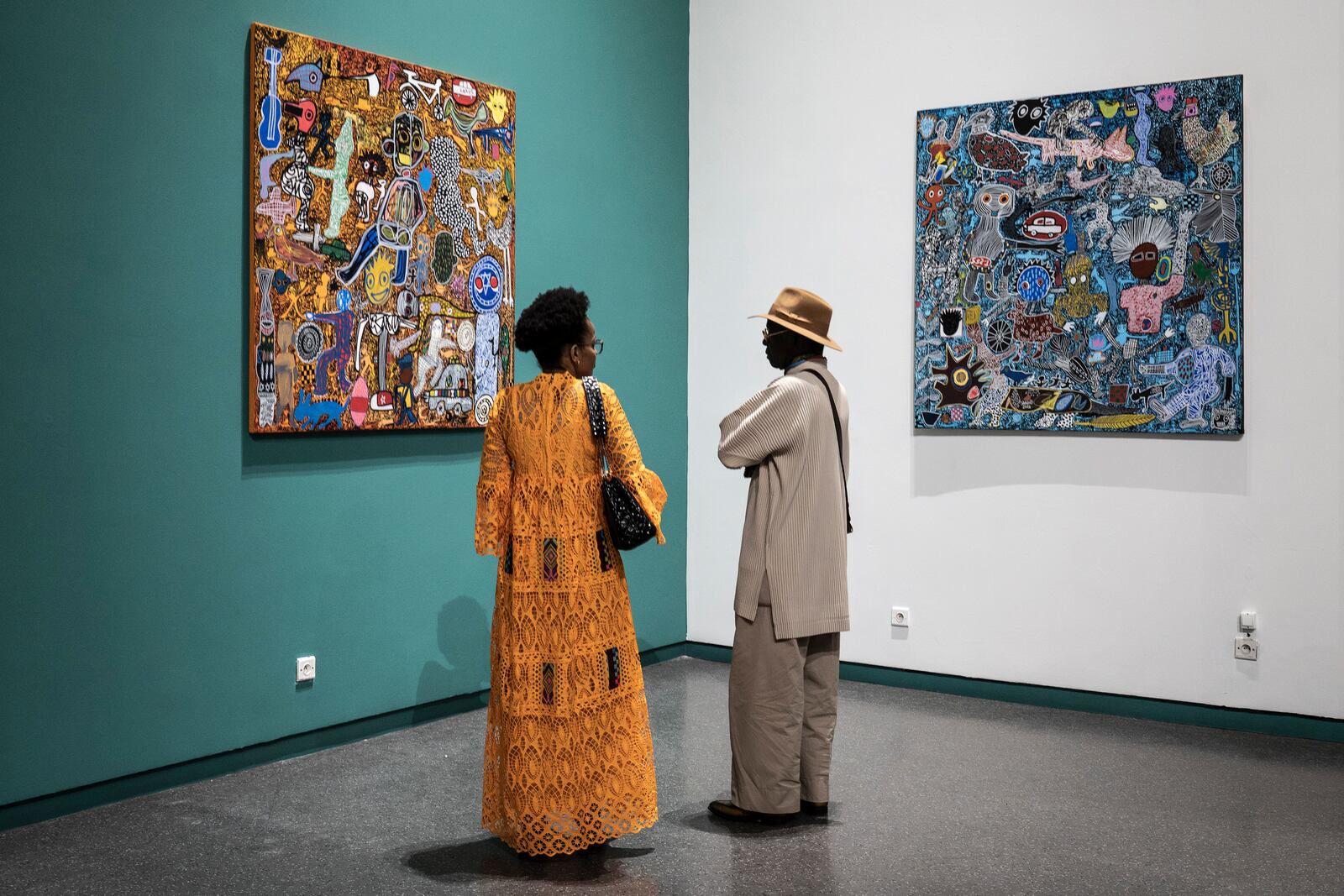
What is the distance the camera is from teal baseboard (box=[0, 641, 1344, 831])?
3777mm

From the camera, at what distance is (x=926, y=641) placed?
5.56 m

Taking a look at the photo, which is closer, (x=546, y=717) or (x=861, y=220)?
(x=546, y=717)

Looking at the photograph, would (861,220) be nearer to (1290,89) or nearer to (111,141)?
(1290,89)

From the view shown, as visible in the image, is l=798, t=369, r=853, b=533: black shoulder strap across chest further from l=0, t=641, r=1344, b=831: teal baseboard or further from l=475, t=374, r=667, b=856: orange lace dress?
l=0, t=641, r=1344, b=831: teal baseboard

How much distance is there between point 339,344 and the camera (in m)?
4.43

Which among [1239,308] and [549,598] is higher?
[1239,308]

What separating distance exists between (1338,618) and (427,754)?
11.5ft

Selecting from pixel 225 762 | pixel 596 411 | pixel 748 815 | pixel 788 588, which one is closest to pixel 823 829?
pixel 748 815

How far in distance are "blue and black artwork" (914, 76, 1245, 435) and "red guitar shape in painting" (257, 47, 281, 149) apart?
110 inches

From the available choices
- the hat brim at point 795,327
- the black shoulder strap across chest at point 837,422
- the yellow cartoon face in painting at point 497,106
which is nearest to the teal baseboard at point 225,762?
the black shoulder strap across chest at point 837,422

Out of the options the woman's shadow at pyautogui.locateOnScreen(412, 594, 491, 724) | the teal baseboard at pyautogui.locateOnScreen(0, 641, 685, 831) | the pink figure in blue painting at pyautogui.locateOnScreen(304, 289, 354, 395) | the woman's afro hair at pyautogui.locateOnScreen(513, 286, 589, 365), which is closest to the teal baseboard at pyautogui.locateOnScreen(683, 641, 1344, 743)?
the woman's shadow at pyautogui.locateOnScreen(412, 594, 491, 724)

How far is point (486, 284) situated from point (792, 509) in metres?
1.96

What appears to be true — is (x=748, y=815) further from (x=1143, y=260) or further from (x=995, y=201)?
(x=995, y=201)

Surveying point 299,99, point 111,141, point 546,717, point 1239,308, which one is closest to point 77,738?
point 546,717
